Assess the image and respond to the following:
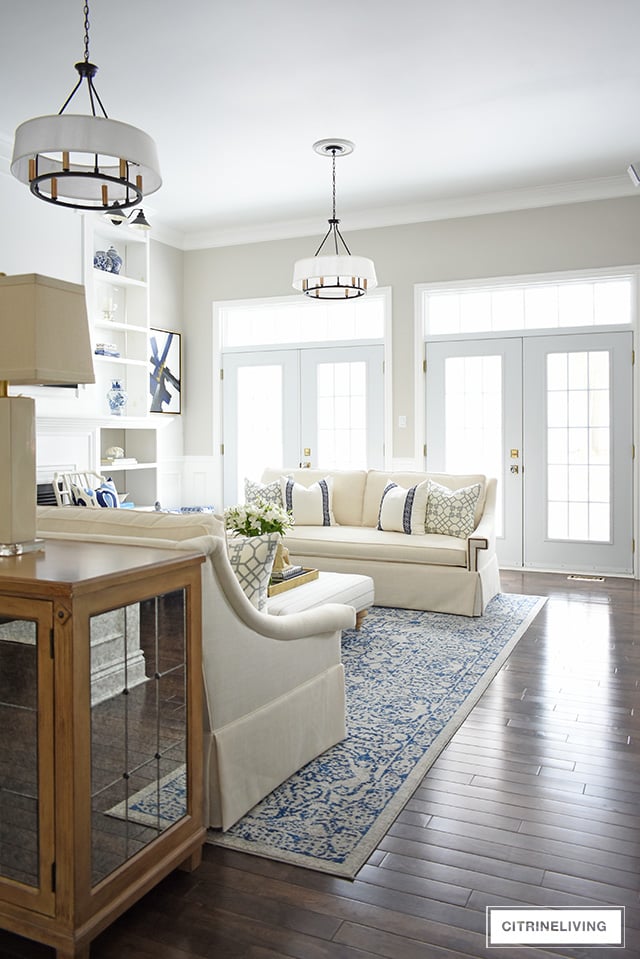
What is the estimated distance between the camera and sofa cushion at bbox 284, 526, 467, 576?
5203 millimetres

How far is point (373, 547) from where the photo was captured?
5387mm

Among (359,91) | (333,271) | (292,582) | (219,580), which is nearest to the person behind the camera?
(219,580)

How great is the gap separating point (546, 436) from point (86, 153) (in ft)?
15.4

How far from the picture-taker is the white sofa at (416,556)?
510cm

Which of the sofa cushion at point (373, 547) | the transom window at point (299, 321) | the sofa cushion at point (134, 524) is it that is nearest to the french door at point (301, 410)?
the transom window at point (299, 321)

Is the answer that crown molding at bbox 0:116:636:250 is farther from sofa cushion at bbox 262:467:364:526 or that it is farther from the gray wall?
sofa cushion at bbox 262:467:364:526

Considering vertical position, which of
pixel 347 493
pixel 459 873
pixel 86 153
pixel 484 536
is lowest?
pixel 459 873

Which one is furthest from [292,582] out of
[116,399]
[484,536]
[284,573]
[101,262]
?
[101,262]

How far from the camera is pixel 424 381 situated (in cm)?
717

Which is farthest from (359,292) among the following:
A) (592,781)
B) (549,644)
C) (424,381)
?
(592,781)

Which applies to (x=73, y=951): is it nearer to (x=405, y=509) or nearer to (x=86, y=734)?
(x=86, y=734)

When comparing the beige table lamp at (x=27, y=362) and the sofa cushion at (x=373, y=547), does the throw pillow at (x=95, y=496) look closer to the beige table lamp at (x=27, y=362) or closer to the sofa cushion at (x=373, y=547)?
the sofa cushion at (x=373, y=547)

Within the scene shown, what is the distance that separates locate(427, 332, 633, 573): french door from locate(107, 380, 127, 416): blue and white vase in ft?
9.08

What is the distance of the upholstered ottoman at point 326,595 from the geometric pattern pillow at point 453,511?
1091 mm
